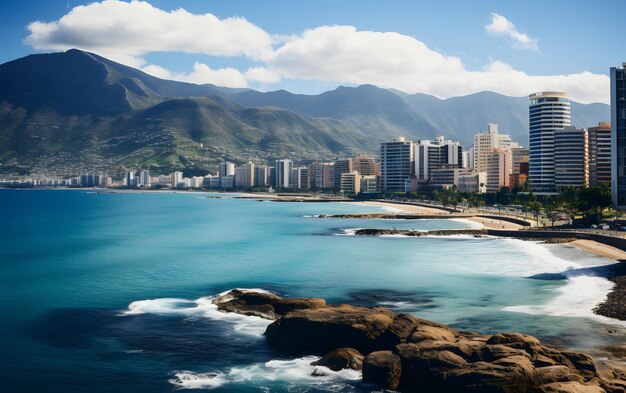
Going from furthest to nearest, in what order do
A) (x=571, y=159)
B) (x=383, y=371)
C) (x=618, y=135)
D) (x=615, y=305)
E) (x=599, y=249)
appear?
(x=571, y=159) → (x=618, y=135) → (x=599, y=249) → (x=615, y=305) → (x=383, y=371)

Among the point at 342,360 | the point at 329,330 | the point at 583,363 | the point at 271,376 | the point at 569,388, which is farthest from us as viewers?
the point at 329,330

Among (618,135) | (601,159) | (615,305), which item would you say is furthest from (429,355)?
(601,159)

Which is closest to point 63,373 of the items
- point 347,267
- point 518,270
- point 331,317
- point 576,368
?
point 331,317

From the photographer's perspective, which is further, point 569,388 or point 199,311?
point 199,311

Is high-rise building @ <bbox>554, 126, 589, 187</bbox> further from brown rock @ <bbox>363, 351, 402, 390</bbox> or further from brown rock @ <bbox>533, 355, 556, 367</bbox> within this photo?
brown rock @ <bbox>363, 351, 402, 390</bbox>

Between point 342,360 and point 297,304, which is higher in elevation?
point 297,304

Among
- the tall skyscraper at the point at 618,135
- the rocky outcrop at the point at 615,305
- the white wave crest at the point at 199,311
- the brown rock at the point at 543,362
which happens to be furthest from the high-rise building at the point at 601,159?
the brown rock at the point at 543,362

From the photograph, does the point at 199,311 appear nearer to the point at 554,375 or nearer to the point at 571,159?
the point at 554,375

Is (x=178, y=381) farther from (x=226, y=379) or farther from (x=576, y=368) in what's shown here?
(x=576, y=368)

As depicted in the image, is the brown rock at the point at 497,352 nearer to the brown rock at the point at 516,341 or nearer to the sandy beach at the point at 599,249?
the brown rock at the point at 516,341
